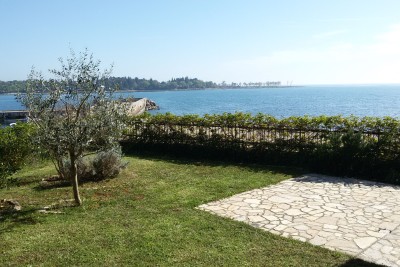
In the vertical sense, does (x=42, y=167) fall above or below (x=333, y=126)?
below

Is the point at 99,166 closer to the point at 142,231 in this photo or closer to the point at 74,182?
the point at 74,182

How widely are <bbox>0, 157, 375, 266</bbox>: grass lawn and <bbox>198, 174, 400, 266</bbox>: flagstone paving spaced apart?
0.36 meters

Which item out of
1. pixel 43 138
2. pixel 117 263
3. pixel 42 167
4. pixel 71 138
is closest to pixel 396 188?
pixel 117 263

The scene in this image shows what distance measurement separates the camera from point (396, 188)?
29.8 ft

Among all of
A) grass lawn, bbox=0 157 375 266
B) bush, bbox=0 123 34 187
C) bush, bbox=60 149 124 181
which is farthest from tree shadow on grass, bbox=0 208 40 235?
bush, bbox=60 149 124 181

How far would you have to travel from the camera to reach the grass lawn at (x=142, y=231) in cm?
521

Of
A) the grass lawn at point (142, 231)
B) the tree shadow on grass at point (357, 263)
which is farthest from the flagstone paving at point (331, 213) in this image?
the grass lawn at point (142, 231)

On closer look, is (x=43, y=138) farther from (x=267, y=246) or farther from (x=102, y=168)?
(x=267, y=246)

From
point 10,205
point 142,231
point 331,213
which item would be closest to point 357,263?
point 331,213

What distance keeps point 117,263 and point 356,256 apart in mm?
3509

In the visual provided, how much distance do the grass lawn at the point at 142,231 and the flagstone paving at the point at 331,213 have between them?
1.17ft

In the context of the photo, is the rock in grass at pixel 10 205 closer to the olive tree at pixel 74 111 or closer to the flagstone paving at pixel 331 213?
the olive tree at pixel 74 111

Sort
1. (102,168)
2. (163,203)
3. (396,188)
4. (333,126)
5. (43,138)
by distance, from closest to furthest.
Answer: (43,138), (163,203), (396,188), (102,168), (333,126)

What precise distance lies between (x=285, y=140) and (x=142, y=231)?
710 centimetres
